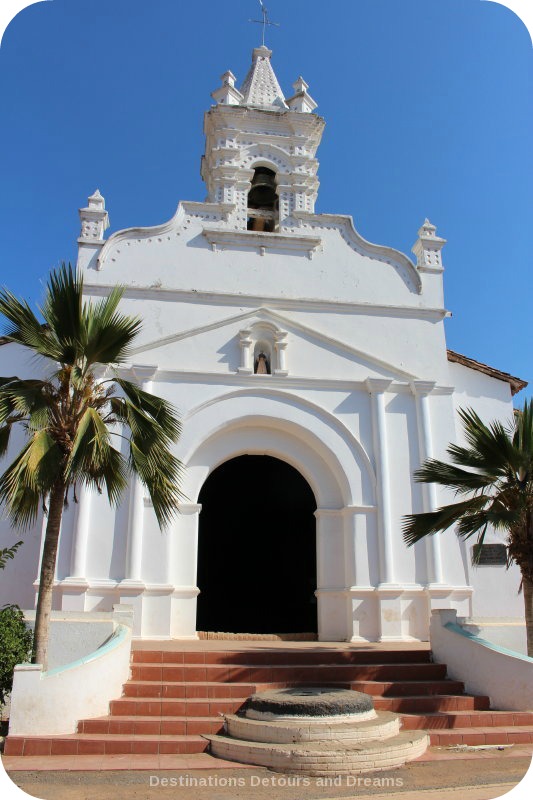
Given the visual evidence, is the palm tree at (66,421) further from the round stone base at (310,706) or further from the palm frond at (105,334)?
the round stone base at (310,706)

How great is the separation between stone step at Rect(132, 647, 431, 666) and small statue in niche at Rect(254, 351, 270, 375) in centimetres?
614

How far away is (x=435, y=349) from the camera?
15.8 meters

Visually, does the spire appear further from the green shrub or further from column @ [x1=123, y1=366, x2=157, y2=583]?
the green shrub

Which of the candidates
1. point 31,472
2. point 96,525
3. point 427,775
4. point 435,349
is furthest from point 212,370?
point 427,775

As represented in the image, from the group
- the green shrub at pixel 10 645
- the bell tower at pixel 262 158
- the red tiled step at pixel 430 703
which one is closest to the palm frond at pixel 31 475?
the green shrub at pixel 10 645

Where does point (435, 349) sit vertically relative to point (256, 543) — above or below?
above

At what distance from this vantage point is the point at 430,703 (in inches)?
375

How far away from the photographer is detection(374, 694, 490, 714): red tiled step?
9438 mm

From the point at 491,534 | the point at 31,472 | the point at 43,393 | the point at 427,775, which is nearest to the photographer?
the point at 427,775

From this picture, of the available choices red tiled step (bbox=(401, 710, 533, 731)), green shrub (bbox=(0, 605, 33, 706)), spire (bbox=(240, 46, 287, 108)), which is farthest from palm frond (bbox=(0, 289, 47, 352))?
spire (bbox=(240, 46, 287, 108))

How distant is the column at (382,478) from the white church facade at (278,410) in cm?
3

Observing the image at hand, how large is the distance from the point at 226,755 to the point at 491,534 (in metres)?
8.79

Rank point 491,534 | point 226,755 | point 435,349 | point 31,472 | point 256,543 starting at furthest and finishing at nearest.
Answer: point 256,543 → point 435,349 → point 491,534 → point 31,472 → point 226,755

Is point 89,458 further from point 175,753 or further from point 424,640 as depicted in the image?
point 424,640
